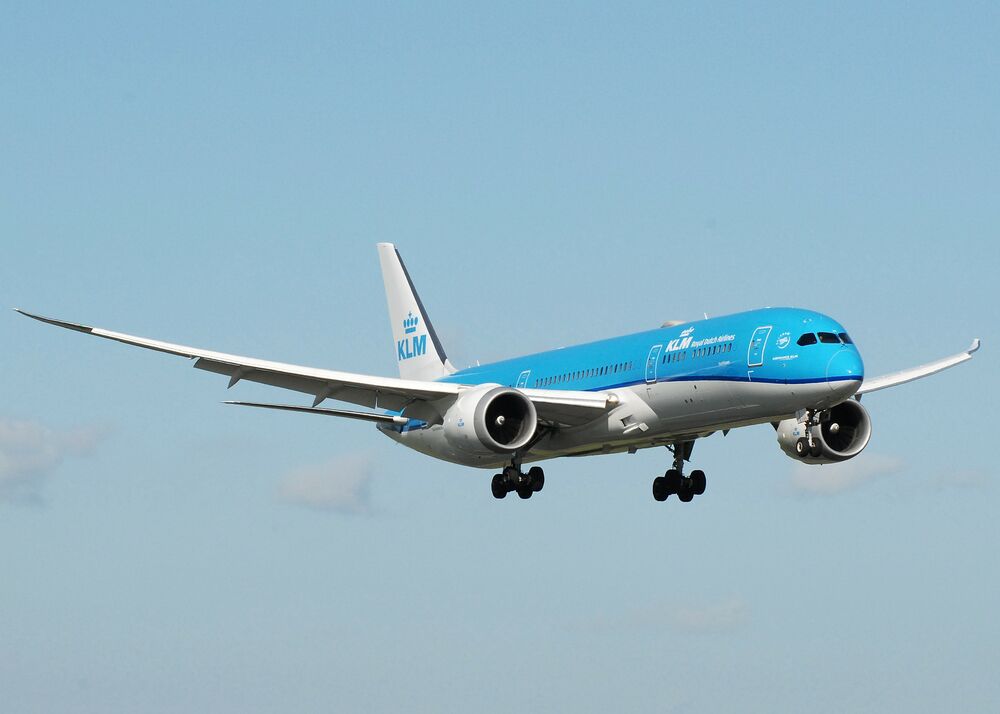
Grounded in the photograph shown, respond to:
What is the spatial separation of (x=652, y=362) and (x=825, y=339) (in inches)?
226

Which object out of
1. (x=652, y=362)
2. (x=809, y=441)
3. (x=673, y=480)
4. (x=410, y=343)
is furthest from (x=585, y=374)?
(x=410, y=343)

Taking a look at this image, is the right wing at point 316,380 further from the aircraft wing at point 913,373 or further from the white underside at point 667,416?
the aircraft wing at point 913,373

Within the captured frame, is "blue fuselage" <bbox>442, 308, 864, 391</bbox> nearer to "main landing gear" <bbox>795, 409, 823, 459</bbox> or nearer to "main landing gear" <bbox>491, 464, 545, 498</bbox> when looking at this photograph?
"main landing gear" <bbox>795, 409, 823, 459</bbox>

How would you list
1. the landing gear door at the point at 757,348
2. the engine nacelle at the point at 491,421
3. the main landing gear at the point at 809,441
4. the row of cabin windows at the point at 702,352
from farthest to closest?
the engine nacelle at the point at 491,421 → the main landing gear at the point at 809,441 → the row of cabin windows at the point at 702,352 → the landing gear door at the point at 757,348

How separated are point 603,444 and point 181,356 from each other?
12.9m

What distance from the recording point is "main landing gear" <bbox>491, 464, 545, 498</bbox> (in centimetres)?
4994

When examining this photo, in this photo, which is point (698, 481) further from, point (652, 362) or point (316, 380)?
point (316, 380)

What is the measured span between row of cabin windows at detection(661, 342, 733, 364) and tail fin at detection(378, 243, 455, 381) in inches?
583

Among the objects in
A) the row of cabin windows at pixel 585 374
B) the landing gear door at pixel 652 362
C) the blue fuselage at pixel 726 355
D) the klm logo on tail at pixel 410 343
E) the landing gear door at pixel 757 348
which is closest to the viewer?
the blue fuselage at pixel 726 355

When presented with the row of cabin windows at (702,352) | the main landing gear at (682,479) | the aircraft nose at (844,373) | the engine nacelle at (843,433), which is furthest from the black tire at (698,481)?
the aircraft nose at (844,373)

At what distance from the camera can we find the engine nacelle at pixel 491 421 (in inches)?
1832

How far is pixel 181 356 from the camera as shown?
44.7 metres

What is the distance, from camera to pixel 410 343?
62.2 metres

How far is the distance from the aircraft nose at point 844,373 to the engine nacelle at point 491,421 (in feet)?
30.0
